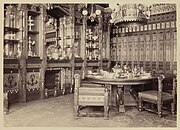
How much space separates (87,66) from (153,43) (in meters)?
2.09

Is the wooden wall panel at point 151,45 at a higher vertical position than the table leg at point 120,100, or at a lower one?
higher

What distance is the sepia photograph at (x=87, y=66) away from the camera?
3.29 meters

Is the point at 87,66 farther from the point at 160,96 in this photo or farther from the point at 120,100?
the point at 160,96

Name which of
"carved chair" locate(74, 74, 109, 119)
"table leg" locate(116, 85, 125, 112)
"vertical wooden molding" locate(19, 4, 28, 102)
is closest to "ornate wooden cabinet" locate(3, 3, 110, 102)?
"vertical wooden molding" locate(19, 4, 28, 102)

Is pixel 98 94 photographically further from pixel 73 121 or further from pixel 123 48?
pixel 123 48

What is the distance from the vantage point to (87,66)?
6.17m

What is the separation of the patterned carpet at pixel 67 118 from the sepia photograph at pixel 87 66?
0.01 metres

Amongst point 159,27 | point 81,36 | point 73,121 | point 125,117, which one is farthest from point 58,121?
point 159,27

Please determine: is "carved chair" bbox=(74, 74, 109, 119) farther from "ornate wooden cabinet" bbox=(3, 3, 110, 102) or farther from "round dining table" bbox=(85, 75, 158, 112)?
"ornate wooden cabinet" bbox=(3, 3, 110, 102)

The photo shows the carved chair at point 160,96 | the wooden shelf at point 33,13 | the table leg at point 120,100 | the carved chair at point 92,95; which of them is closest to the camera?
the carved chair at point 92,95

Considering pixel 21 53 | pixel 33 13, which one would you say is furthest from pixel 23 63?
pixel 33 13

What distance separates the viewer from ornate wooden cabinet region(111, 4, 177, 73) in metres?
5.74

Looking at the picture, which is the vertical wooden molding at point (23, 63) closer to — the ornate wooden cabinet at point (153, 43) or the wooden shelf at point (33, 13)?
the wooden shelf at point (33, 13)

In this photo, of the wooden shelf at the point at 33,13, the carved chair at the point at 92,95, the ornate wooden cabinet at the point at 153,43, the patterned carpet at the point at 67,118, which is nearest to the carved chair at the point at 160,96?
the patterned carpet at the point at 67,118
